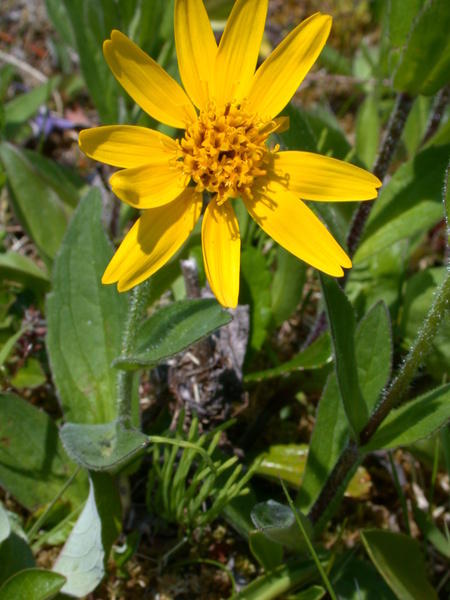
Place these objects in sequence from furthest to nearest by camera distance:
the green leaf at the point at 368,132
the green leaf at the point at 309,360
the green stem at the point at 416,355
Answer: the green leaf at the point at 368,132 < the green leaf at the point at 309,360 < the green stem at the point at 416,355

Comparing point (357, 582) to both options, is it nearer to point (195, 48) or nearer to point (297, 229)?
point (297, 229)

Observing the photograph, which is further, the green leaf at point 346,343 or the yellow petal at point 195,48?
the green leaf at point 346,343

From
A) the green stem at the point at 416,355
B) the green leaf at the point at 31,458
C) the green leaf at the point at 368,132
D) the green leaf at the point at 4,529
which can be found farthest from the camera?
the green leaf at the point at 368,132

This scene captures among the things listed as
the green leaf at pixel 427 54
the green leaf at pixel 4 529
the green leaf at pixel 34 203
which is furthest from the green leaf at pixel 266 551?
the green leaf at pixel 427 54

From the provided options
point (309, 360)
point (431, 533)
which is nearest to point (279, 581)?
point (431, 533)

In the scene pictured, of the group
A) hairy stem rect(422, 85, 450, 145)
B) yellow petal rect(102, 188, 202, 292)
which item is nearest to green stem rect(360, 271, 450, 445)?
yellow petal rect(102, 188, 202, 292)

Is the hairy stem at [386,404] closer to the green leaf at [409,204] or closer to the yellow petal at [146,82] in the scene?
the green leaf at [409,204]

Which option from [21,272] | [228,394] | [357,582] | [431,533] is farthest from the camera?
[21,272]

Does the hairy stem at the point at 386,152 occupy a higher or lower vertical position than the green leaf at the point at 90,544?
higher
